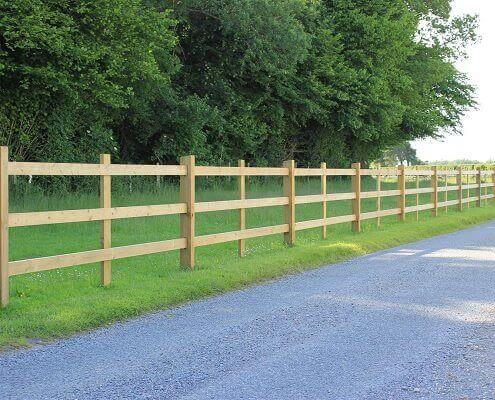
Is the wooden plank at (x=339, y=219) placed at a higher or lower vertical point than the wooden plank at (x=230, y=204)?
lower

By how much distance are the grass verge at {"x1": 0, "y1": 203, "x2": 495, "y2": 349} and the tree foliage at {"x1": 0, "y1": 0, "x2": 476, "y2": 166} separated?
824 cm

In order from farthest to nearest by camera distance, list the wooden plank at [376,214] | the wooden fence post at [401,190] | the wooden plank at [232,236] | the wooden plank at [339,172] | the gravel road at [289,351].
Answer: the wooden fence post at [401,190], the wooden plank at [376,214], the wooden plank at [339,172], the wooden plank at [232,236], the gravel road at [289,351]

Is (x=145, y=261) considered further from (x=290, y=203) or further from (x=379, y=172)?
(x=379, y=172)

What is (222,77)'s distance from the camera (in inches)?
1101

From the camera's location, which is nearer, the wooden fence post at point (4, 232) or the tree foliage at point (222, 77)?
the wooden fence post at point (4, 232)

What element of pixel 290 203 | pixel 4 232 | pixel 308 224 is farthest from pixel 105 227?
pixel 308 224

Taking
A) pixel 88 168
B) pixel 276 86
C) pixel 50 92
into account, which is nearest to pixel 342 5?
pixel 276 86

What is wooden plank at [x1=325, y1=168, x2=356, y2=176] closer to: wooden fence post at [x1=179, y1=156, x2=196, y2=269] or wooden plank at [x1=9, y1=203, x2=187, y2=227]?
wooden fence post at [x1=179, y1=156, x2=196, y2=269]

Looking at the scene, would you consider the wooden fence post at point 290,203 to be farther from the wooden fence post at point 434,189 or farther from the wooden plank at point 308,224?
the wooden fence post at point 434,189

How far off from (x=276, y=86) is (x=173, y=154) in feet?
19.9

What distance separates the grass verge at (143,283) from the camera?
668 cm

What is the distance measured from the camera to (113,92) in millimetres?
19875

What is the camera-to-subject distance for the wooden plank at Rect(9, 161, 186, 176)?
736 centimetres

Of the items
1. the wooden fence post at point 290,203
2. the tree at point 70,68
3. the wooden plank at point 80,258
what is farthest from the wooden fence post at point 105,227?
the tree at point 70,68
